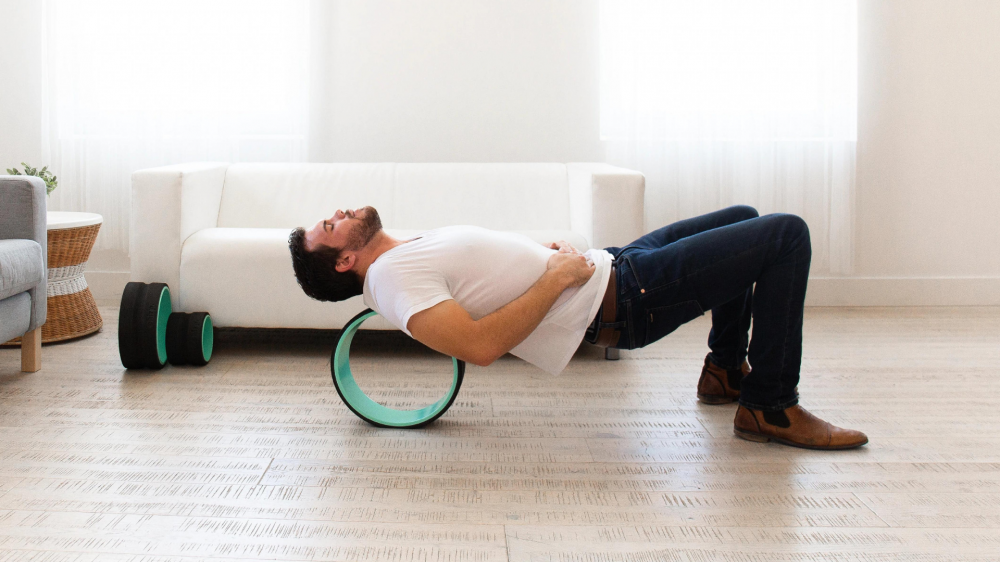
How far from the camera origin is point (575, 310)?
1804mm

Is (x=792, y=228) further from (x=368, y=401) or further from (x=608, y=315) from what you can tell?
(x=368, y=401)

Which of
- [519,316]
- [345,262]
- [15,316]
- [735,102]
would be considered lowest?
[15,316]

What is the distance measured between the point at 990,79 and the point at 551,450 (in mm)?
3389

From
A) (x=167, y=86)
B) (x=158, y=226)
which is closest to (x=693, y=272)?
(x=158, y=226)

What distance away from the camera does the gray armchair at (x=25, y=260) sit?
2.37m

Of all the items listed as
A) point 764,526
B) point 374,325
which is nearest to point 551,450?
point 764,526

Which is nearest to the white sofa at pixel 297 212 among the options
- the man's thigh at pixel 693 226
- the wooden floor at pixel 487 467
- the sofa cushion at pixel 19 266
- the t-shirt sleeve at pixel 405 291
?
the wooden floor at pixel 487 467

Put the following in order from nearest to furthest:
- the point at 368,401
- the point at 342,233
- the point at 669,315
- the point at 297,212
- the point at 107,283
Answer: the point at 342,233 → the point at 669,315 → the point at 368,401 → the point at 297,212 → the point at 107,283

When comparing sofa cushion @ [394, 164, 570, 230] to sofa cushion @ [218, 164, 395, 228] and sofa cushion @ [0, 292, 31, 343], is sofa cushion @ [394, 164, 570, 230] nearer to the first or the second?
sofa cushion @ [218, 164, 395, 228]

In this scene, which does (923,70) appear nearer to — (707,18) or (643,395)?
(707,18)

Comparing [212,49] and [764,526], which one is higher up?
[212,49]

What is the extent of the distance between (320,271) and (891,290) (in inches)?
132

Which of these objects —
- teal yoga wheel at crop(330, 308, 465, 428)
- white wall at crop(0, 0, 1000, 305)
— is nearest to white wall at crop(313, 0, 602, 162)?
white wall at crop(0, 0, 1000, 305)

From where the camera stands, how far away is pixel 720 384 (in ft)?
7.64
